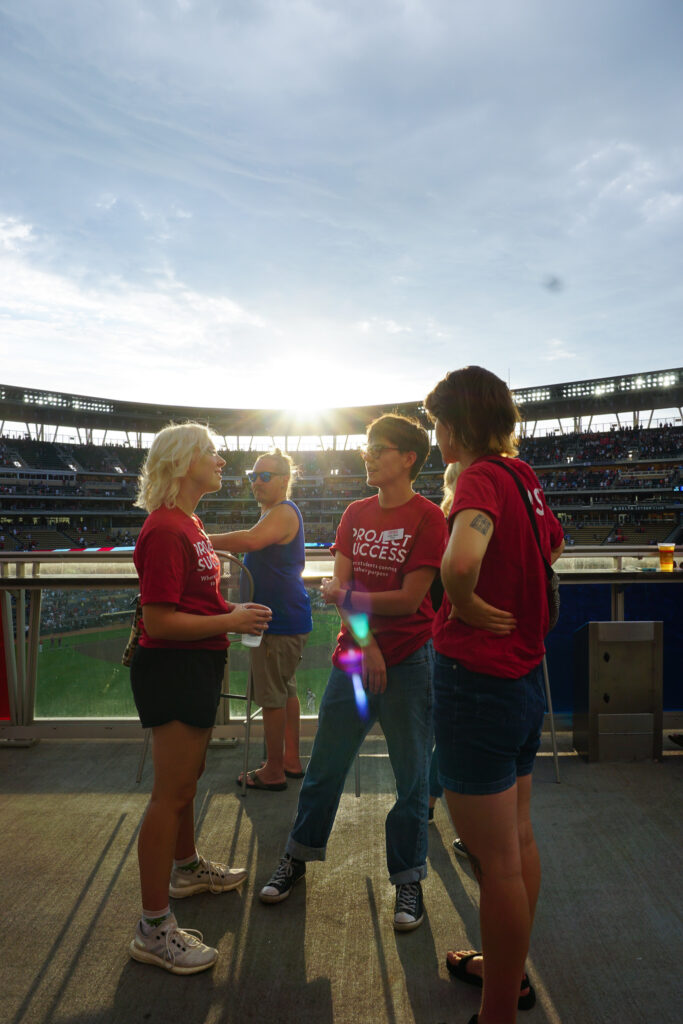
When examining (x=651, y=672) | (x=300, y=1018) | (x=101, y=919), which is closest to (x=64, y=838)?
(x=101, y=919)

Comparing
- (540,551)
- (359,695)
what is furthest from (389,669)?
(540,551)

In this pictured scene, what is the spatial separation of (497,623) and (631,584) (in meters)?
3.08

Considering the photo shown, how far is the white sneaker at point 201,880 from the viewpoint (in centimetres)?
218

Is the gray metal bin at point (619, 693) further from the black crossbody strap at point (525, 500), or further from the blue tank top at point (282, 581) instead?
the black crossbody strap at point (525, 500)

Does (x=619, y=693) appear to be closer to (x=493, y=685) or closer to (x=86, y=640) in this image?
(x=493, y=685)

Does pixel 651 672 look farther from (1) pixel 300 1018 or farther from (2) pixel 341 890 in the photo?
(1) pixel 300 1018

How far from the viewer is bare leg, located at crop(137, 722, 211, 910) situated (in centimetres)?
177

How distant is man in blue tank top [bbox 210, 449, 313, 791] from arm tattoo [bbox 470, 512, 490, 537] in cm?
160

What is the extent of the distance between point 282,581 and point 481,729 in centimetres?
173

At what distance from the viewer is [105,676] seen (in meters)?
3.86

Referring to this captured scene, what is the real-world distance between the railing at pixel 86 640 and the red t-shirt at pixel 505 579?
7.55ft

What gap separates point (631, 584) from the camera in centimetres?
399

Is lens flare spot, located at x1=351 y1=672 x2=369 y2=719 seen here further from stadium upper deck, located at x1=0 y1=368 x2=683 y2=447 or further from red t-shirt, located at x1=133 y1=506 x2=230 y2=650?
stadium upper deck, located at x1=0 y1=368 x2=683 y2=447

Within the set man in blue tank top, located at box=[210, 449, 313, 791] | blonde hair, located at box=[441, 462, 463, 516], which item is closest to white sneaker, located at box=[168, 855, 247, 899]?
man in blue tank top, located at box=[210, 449, 313, 791]
